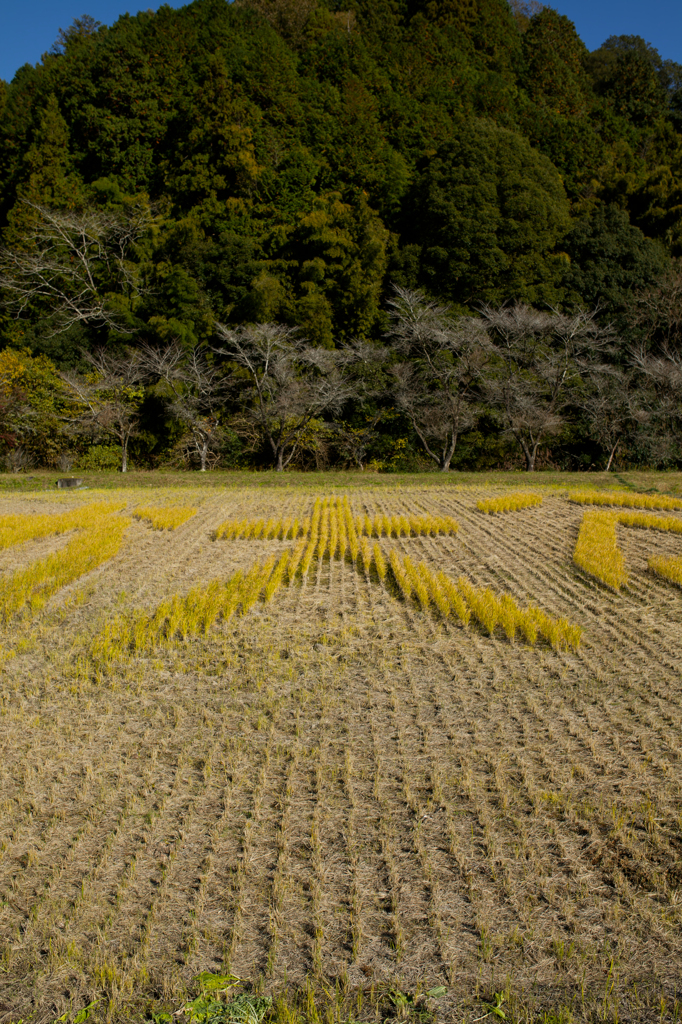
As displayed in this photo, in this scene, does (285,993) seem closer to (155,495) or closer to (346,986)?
(346,986)

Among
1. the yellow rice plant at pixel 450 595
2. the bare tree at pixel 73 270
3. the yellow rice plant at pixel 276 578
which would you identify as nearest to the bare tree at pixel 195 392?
the bare tree at pixel 73 270

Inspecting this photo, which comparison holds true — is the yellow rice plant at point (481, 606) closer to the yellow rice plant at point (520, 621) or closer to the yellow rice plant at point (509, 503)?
the yellow rice plant at point (520, 621)

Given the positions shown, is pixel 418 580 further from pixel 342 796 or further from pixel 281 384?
pixel 281 384

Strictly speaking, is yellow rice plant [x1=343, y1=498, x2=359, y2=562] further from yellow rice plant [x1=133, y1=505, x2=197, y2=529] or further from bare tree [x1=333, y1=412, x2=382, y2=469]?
bare tree [x1=333, y1=412, x2=382, y2=469]

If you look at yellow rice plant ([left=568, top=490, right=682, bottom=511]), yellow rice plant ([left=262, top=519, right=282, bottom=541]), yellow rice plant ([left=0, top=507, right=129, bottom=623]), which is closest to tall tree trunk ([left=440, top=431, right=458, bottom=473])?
yellow rice plant ([left=568, top=490, right=682, bottom=511])

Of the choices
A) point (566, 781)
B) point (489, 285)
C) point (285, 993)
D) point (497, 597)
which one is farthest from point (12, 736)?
point (489, 285)
